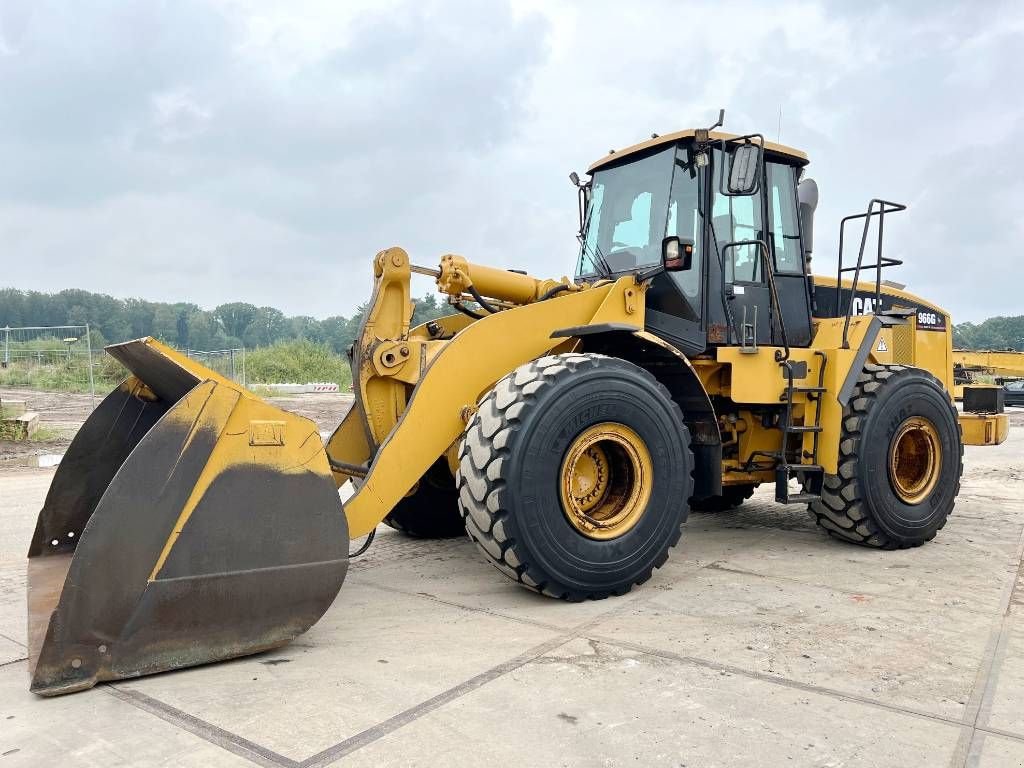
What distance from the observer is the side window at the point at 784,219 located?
19.1 ft

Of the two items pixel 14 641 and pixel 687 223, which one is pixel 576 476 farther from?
pixel 14 641

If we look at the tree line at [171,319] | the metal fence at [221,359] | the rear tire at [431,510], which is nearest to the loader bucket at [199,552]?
the rear tire at [431,510]

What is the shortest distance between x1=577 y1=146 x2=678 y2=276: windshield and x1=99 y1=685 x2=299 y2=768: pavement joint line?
3.79 metres

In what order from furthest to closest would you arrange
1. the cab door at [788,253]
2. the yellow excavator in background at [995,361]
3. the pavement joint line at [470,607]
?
the yellow excavator in background at [995,361]
the cab door at [788,253]
the pavement joint line at [470,607]

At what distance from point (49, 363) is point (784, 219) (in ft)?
86.5

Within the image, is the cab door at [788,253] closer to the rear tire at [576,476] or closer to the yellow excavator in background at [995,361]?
the rear tire at [576,476]

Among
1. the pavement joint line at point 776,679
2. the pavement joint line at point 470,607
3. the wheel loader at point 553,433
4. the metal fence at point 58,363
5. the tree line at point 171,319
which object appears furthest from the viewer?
the tree line at point 171,319

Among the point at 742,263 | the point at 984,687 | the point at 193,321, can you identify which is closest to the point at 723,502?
the point at 742,263

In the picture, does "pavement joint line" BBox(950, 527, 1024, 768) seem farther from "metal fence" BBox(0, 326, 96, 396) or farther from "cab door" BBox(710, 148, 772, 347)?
"metal fence" BBox(0, 326, 96, 396)

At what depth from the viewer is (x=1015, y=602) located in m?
4.31

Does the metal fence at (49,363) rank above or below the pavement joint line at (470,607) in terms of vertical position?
above

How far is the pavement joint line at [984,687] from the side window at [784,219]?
2.57 m

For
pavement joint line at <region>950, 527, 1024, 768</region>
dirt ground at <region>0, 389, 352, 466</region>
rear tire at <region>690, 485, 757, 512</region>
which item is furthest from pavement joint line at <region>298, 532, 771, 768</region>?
rear tire at <region>690, 485, 757, 512</region>

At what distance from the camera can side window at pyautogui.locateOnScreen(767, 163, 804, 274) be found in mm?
5836
